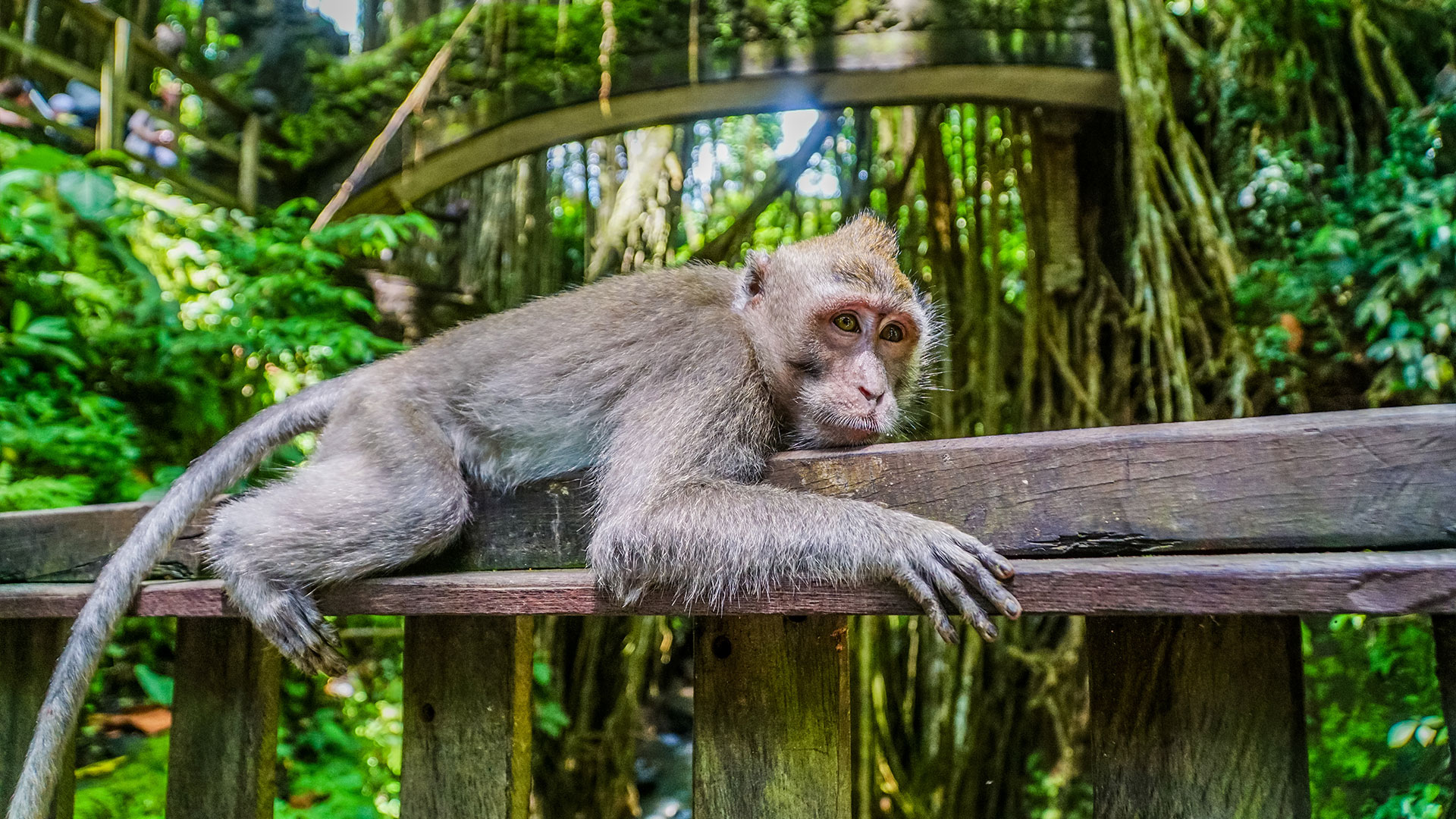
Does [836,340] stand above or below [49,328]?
below

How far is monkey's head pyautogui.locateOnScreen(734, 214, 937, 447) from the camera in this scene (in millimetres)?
2080

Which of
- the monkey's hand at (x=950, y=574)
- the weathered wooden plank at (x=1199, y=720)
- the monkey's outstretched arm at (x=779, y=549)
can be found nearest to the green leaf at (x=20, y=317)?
the monkey's outstretched arm at (x=779, y=549)

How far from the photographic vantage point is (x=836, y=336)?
2.23 metres

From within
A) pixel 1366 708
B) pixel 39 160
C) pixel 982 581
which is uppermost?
pixel 39 160

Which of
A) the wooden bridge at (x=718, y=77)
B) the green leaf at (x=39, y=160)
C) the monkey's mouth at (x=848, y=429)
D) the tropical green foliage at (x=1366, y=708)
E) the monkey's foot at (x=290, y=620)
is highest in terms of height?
the wooden bridge at (x=718, y=77)

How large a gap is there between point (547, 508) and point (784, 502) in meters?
0.51

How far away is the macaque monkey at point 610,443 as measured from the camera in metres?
1.71

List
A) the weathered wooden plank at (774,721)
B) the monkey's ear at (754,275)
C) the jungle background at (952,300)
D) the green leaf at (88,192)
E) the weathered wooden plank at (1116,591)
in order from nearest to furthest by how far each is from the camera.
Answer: the weathered wooden plank at (1116,591), the weathered wooden plank at (774,721), the monkey's ear at (754,275), the green leaf at (88,192), the jungle background at (952,300)

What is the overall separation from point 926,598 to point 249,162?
5.89 metres

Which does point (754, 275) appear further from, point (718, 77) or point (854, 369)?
point (718, 77)

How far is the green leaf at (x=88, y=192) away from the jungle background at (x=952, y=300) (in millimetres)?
13

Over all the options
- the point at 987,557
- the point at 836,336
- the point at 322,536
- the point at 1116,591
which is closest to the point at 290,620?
the point at 322,536

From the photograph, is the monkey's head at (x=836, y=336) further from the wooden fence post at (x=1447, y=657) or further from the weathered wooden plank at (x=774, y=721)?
the wooden fence post at (x=1447, y=657)

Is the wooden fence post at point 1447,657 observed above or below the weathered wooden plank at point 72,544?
below
